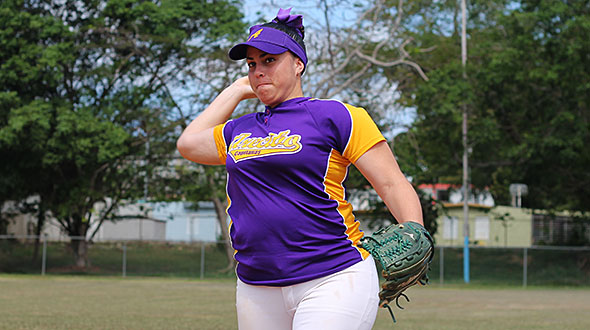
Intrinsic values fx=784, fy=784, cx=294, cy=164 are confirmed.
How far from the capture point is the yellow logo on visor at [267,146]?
9.89 ft

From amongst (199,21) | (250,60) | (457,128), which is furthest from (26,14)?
(250,60)

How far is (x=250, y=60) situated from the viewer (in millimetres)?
3227

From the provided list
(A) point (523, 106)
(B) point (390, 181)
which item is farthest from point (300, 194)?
(A) point (523, 106)

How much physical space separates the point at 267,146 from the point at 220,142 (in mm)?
471

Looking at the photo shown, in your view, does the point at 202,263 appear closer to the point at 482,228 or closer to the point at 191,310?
the point at 191,310

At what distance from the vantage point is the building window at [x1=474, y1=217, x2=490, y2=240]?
52500 mm

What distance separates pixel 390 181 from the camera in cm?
303

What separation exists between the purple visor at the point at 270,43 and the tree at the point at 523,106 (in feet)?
79.9

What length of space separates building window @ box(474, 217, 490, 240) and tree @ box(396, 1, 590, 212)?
20775 millimetres

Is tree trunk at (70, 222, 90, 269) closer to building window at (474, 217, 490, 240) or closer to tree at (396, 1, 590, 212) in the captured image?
tree at (396, 1, 590, 212)

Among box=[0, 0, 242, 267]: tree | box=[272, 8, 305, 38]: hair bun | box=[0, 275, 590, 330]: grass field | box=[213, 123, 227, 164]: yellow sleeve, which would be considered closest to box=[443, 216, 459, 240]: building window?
box=[0, 0, 242, 267]: tree

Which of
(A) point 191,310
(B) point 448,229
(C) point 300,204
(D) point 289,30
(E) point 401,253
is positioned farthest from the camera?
(B) point 448,229

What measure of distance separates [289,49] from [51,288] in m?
18.9

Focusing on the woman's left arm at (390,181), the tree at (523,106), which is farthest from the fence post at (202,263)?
the woman's left arm at (390,181)
